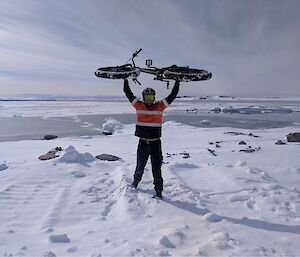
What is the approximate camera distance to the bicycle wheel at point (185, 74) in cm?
617

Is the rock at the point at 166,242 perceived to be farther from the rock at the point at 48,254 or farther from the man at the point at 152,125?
the man at the point at 152,125

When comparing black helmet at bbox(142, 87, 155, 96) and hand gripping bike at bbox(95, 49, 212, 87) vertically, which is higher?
hand gripping bike at bbox(95, 49, 212, 87)

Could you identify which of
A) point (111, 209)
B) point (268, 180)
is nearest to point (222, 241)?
point (111, 209)

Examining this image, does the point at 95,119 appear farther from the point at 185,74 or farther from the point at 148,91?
the point at 148,91

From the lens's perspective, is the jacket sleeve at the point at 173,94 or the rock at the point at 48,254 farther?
the jacket sleeve at the point at 173,94

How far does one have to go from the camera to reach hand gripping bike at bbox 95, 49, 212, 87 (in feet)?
20.3

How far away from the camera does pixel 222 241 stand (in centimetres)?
365

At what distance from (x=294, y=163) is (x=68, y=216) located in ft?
22.7

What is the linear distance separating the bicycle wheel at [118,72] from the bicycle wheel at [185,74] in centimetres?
59

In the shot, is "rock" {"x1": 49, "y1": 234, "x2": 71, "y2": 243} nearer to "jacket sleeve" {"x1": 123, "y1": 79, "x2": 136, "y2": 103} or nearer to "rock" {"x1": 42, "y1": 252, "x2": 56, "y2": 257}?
"rock" {"x1": 42, "y1": 252, "x2": 56, "y2": 257}

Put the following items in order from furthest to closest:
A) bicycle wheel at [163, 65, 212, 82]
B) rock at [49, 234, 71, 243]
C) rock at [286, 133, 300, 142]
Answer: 1. rock at [286, 133, 300, 142]
2. bicycle wheel at [163, 65, 212, 82]
3. rock at [49, 234, 71, 243]

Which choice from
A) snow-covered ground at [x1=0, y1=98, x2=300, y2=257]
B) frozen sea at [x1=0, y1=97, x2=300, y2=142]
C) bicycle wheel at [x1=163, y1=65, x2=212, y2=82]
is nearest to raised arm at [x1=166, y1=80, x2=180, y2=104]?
bicycle wheel at [x1=163, y1=65, x2=212, y2=82]

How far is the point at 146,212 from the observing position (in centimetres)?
475

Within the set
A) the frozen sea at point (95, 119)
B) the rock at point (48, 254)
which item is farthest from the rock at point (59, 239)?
the frozen sea at point (95, 119)
